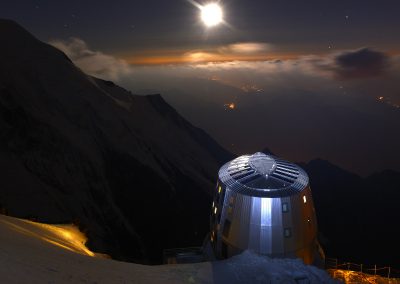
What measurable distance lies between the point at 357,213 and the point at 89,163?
221 feet

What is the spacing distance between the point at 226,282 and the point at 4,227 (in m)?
13.8

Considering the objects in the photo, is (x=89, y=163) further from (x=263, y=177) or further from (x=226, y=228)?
(x=263, y=177)

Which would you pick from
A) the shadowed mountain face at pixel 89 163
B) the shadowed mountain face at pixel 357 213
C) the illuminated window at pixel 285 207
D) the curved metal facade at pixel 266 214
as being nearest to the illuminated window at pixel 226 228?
the curved metal facade at pixel 266 214

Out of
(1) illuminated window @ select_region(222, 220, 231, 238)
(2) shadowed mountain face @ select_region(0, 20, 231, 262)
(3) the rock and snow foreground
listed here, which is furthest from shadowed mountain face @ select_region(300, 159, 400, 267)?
(3) the rock and snow foreground

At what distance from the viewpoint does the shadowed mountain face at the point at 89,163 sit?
1679 inches

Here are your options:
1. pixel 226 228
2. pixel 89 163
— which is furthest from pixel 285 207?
pixel 89 163

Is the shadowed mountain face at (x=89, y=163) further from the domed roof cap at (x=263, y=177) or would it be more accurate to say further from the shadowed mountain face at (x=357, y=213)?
the shadowed mountain face at (x=357, y=213)

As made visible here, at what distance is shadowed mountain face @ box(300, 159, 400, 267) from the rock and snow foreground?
48291mm

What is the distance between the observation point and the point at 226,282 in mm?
20516

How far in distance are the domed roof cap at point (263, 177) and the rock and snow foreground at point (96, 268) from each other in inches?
225

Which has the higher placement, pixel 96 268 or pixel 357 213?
pixel 357 213

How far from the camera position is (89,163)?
50.8 meters

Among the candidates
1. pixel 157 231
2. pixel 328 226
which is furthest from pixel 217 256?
pixel 328 226

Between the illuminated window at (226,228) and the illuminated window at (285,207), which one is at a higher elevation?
the illuminated window at (285,207)
